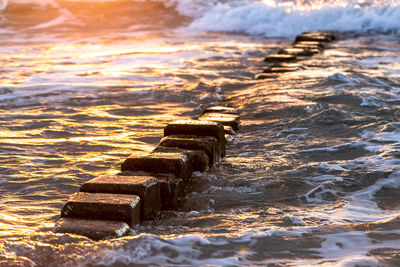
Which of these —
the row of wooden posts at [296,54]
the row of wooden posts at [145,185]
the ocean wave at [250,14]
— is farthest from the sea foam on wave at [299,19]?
the row of wooden posts at [145,185]

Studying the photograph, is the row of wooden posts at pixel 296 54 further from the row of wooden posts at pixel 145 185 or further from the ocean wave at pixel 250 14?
the row of wooden posts at pixel 145 185

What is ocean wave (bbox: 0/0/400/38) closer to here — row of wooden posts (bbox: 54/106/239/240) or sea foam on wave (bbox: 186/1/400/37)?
sea foam on wave (bbox: 186/1/400/37)

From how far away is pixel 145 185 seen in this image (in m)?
3.12

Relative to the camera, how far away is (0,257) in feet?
7.83

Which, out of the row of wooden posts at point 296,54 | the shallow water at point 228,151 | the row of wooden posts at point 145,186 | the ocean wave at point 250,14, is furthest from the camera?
the ocean wave at point 250,14

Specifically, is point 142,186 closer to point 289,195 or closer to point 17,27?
point 289,195

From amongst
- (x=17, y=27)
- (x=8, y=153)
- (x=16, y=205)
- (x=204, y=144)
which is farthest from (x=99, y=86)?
(x=17, y=27)

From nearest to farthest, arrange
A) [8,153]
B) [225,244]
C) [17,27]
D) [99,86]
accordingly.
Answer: [225,244] < [8,153] < [99,86] < [17,27]

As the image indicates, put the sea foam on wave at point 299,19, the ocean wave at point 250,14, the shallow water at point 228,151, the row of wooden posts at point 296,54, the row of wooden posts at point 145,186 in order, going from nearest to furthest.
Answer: the shallow water at point 228,151
the row of wooden posts at point 145,186
the row of wooden posts at point 296,54
the sea foam on wave at point 299,19
the ocean wave at point 250,14

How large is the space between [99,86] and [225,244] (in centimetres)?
493

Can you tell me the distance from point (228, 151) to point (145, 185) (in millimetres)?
1512

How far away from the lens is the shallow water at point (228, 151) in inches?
102

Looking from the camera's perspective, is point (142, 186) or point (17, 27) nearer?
point (142, 186)

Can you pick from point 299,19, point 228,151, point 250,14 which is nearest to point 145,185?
point 228,151
